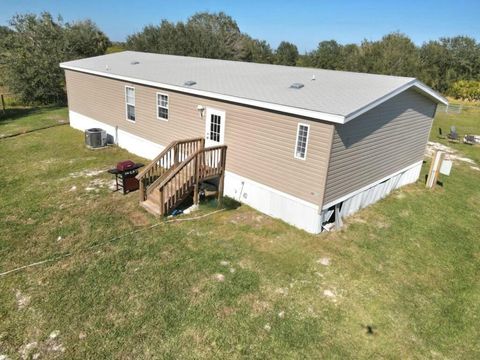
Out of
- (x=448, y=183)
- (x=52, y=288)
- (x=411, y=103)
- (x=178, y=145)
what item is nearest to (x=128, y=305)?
(x=52, y=288)

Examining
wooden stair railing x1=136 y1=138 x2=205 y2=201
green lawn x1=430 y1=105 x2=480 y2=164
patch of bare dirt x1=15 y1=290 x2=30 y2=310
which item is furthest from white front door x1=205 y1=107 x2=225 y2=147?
green lawn x1=430 y1=105 x2=480 y2=164

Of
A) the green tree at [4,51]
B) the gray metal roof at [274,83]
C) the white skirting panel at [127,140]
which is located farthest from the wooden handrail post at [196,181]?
the green tree at [4,51]

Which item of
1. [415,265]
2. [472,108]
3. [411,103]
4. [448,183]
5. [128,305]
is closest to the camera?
[128,305]

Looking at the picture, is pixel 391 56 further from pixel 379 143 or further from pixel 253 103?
pixel 253 103

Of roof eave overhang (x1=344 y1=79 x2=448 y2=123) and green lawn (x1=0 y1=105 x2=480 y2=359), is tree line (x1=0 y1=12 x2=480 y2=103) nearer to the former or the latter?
green lawn (x1=0 y1=105 x2=480 y2=359)

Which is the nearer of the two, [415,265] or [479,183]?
[415,265]

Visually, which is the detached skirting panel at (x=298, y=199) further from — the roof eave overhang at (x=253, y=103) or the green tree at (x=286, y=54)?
the green tree at (x=286, y=54)

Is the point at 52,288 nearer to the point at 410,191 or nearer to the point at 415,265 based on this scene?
the point at 415,265

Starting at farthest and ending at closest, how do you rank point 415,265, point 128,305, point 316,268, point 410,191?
1. point 410,191
2. point 415,265
3. point 316,268
4. point 128,305
